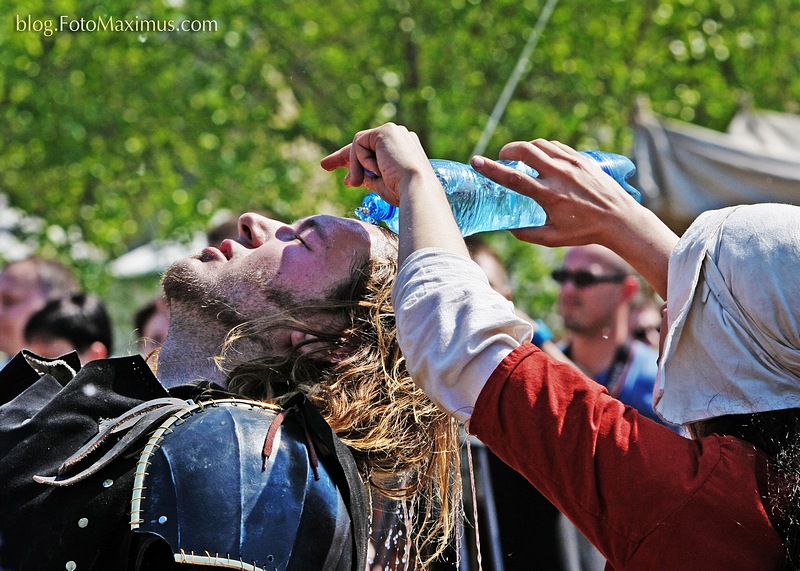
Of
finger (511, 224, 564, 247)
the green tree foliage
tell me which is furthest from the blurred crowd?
the green tree foliage

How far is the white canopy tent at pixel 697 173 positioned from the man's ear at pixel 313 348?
425 cm

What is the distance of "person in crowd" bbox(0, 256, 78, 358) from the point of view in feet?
16.4

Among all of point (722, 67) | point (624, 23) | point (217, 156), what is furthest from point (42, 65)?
point (722, 67)

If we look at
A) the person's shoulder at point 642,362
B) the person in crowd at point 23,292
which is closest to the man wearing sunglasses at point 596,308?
the person's shoulder at point 642,362

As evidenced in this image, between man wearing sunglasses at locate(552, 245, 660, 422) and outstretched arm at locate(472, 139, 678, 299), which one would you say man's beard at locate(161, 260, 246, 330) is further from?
man wearing sunglasses at locate(552, 245, 660, 422)

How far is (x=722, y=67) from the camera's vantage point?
947 cm

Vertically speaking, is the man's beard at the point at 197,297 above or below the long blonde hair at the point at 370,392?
above

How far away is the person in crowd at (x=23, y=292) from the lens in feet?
16.4

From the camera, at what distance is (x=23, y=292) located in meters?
5.15

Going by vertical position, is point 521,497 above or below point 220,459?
below

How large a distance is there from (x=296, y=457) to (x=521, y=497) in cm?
130

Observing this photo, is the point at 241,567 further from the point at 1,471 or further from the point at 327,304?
the point at 327,304

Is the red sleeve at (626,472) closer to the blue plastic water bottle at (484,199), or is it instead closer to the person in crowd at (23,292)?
the blue plastic water bottle at (484,199)

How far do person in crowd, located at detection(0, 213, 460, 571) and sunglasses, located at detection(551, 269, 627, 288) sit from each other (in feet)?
7.78
